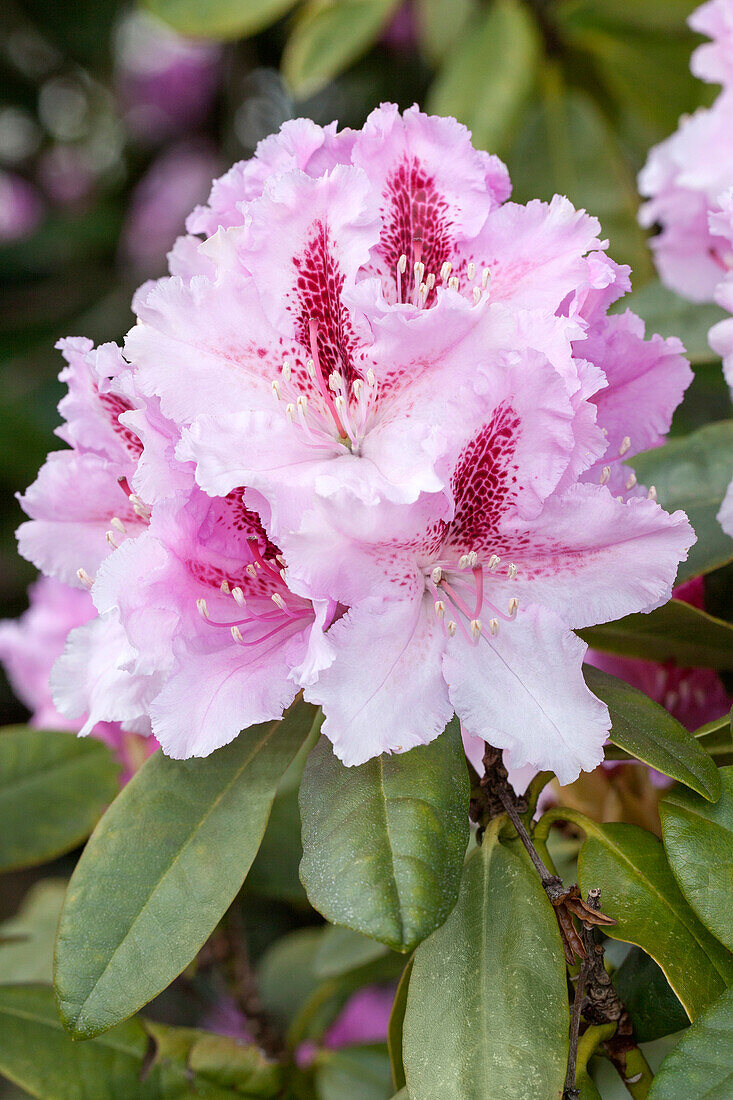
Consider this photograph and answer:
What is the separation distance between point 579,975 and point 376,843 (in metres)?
0.16

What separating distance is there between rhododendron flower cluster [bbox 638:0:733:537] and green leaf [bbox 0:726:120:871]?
29.3 inches

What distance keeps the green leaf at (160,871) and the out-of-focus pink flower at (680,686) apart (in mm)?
306

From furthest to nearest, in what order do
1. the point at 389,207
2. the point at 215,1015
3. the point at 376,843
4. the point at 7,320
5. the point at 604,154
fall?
1. the point at 7,320
2. the point at 215,1015
3. the point at 604,154
4. the point at 389,207
5. the point at 376,843

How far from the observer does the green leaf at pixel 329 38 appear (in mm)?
1421

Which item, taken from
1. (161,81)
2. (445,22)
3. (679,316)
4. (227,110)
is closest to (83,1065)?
(679,316)

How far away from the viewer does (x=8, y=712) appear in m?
2.54

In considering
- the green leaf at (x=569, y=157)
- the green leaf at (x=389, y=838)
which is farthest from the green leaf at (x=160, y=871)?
the green leaf at (x=569, y=157)

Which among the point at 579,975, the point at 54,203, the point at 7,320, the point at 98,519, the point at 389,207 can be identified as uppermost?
the point at 54,203

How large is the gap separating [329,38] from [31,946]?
119 centimetres

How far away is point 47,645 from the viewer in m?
1.17

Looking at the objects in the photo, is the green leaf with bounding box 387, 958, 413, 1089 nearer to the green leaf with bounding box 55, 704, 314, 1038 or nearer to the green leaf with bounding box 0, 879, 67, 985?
the green leaf with bounding box 55, 704, 314, 1038

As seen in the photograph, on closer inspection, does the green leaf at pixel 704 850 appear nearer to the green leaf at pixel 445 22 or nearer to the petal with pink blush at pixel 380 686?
the petal with pink blush at pixel 380 686

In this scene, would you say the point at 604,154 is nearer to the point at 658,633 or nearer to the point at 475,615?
the point at 658,633

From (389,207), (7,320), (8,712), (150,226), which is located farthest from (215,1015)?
(150,226)
